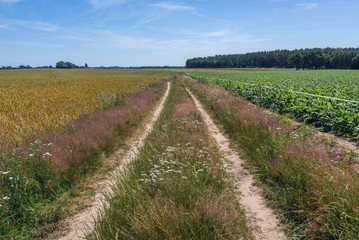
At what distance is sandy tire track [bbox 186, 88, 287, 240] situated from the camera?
11.1 ft

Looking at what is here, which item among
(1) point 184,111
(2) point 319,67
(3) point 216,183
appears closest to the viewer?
(3) point 216,183

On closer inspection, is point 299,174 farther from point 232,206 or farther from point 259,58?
point 259,58

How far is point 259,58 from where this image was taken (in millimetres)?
148750

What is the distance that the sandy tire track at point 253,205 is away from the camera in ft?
11.1

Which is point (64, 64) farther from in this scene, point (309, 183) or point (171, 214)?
point (309, 183)

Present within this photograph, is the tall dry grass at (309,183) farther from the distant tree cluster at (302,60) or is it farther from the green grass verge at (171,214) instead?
the distant tree cluster at (302,60)

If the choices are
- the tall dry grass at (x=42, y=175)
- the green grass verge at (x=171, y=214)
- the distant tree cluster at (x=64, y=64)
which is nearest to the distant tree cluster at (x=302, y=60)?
the distant tree cluster at (x=64, y=64)

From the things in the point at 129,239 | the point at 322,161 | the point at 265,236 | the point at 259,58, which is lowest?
the point at 265,236

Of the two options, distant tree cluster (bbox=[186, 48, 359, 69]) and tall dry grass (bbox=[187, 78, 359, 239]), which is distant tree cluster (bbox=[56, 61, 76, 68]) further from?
tall dry grass (bbox=[187, 78, 359, 239])

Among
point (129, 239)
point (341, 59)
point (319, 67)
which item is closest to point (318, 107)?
point (129, 239)

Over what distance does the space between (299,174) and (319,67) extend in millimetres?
130739

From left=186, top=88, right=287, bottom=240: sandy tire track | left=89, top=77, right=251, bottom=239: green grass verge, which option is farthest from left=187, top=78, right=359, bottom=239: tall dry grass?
left=89, top=77, right=251, bottom=239: green grass verge

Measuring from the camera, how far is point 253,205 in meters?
4.16

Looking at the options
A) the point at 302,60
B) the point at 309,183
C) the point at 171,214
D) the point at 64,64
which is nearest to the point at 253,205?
the point at 309,183
